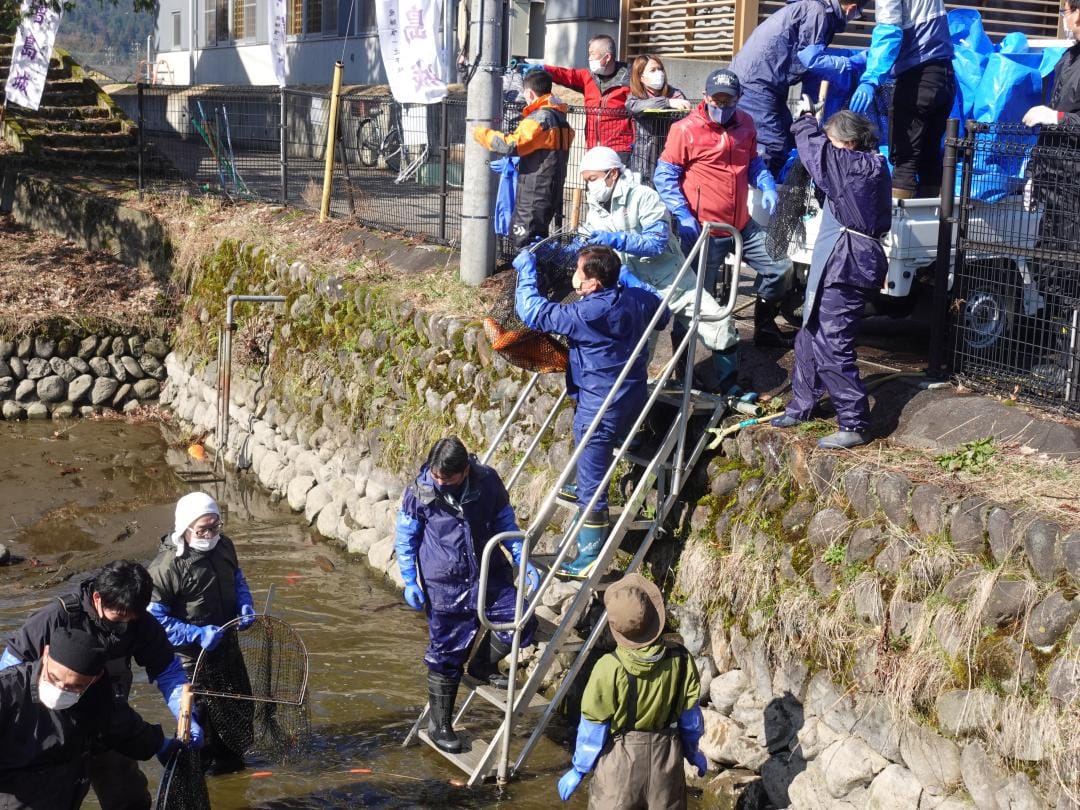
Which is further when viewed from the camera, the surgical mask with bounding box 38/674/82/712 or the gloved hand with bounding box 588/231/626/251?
the gloved hand with bounding box 588/231/626/251

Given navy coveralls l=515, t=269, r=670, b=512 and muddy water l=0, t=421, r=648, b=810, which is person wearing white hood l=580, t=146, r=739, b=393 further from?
muddy water l=0, t=421, r=648, b=810

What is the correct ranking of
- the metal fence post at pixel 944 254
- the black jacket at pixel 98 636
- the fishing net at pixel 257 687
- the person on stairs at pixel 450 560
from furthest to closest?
the metal fence post at pixel 944 254, the person on stairs at pixel 450 560, the fishing net at pixel 257 687, the black jacket at pixel 98 636

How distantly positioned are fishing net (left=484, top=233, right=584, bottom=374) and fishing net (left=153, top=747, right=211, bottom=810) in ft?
9.63

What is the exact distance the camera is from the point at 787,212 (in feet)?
26.5

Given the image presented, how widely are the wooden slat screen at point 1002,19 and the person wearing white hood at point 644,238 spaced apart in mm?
8704

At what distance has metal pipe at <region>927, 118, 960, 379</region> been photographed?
290 inches

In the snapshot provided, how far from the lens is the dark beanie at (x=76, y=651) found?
181 inches

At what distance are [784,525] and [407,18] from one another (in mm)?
6737

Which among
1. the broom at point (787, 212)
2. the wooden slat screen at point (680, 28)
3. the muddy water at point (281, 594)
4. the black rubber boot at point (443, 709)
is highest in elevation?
the wooden slat screen at point (680, 28)

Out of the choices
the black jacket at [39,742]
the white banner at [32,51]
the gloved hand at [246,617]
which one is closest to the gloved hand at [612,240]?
the gloved hand at [246,617]

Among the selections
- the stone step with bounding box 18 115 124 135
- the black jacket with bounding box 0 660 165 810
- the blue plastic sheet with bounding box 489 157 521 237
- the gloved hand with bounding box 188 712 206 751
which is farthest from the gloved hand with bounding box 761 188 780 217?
the stone step with bounding box 18 115 124 135

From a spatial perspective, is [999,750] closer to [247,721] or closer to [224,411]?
[247,721]

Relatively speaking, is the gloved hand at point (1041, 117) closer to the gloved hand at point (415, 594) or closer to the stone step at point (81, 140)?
the gloved hand at point (415, 594)

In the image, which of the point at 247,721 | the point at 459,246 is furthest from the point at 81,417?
the point at 247,721
